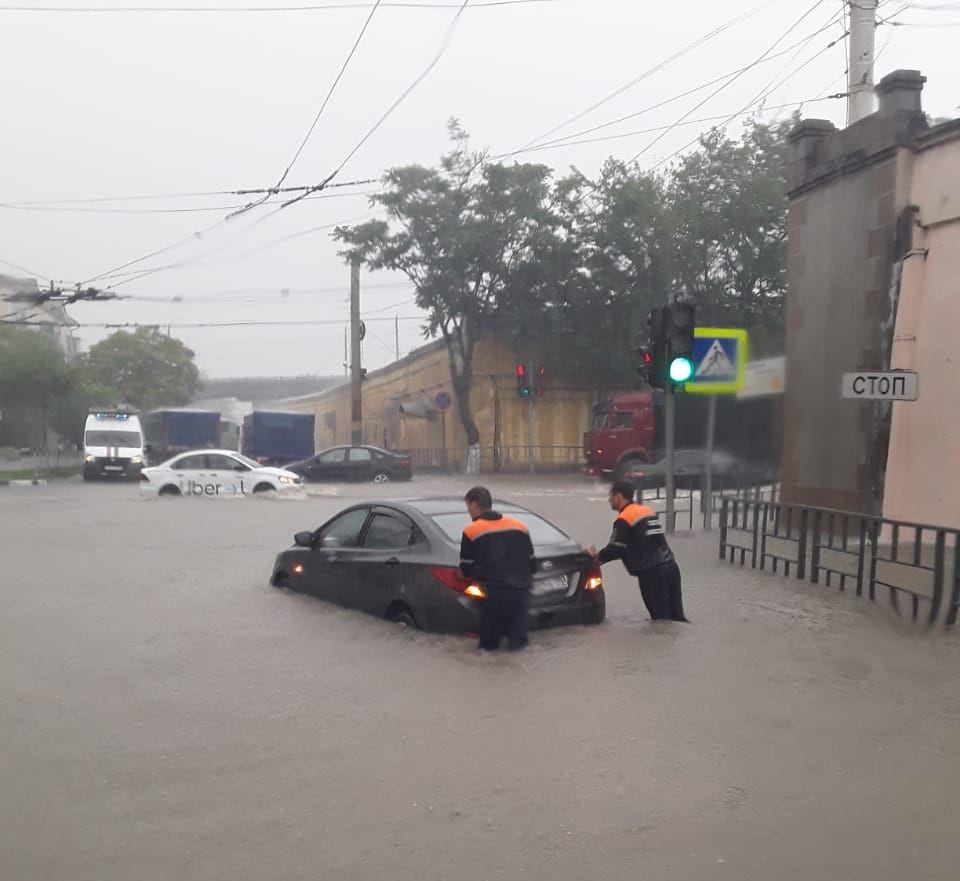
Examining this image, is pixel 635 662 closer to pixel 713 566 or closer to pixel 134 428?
pixel 713 566

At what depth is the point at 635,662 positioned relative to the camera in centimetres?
796

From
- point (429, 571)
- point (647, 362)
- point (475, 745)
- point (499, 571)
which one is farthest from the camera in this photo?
point (647, 362)

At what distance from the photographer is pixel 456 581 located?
26.8 ft

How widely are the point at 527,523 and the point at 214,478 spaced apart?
17.1 meters

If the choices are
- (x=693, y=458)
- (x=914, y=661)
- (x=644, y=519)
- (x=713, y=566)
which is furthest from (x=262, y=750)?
(x=693, y=458)

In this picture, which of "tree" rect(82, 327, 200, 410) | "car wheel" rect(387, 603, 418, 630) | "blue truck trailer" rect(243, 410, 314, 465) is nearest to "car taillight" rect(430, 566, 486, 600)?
"car wheel" rect(387, 603, 418, 630)

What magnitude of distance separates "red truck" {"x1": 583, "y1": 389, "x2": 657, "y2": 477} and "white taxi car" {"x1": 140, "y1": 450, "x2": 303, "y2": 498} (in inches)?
370

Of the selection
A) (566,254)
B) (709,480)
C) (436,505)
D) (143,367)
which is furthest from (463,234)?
(143,367)

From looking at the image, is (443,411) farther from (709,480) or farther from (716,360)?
(716,360)

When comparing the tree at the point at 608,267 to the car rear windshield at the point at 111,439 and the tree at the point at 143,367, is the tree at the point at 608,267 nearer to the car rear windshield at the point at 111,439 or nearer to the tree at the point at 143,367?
the car rear windshield at the point at 111,439

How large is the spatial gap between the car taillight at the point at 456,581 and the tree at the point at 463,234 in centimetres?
2768

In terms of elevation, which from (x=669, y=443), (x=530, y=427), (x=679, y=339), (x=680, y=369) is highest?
(x=679, y=339)

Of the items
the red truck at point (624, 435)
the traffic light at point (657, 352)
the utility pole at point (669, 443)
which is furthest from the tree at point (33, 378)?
the traffic light at point (657, 352)

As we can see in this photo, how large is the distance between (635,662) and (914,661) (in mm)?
2116
